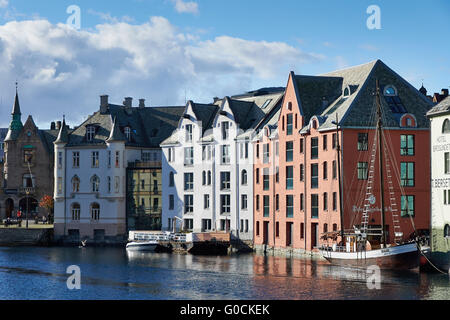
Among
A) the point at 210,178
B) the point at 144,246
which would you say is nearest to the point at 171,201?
the point at 210,178

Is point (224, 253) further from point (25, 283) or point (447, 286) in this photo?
point (447, 286)

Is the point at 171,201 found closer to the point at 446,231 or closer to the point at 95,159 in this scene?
the point at 95,159

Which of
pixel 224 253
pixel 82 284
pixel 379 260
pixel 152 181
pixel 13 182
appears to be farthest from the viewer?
pixel 13 182

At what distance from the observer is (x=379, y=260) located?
252ft

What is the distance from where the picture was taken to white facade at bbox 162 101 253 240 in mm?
113062

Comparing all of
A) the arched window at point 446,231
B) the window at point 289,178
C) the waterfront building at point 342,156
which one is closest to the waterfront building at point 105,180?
the waterfront building at point 342,156

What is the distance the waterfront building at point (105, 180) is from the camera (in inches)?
4985

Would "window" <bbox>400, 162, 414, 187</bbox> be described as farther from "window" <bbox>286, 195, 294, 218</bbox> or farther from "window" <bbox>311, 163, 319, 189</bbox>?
"window" <bbox>286, 195, 294, 218</bbox>

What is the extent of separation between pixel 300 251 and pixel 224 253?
11399 mm

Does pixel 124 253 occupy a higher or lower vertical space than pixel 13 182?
lower

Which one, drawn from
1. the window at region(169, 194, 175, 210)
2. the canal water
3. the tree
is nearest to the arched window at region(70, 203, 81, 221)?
the window at region(169, 194, 175, 210)

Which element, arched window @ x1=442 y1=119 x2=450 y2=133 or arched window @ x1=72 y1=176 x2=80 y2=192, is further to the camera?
arched window @ x1=72 y1=176 x2=80 y2=192

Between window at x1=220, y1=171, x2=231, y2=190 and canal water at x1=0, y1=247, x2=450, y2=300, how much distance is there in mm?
18442
